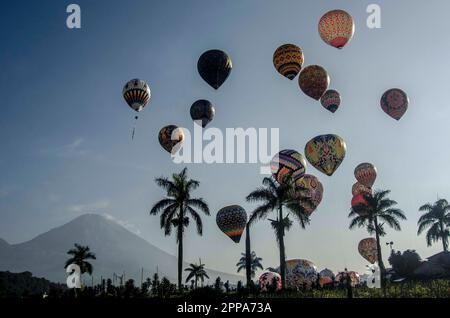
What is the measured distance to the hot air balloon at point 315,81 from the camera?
45.5 m

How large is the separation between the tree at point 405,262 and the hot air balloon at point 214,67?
79.6 feet

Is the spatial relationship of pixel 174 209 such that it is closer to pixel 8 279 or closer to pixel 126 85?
pixel 126 85

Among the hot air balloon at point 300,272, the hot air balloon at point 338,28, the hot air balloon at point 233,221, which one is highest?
the hot air balloon at point 338,28

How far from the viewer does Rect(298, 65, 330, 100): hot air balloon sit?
45.5 metres

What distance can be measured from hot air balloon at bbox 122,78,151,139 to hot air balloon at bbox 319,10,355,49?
16.9 m

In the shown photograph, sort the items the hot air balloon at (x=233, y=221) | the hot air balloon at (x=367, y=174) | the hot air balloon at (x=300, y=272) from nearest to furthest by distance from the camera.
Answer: the hot air balloon at (x=233, y=221) → the hot air balloon at (x=367, y=174) → the hot air balloon at (x=300, y=272)

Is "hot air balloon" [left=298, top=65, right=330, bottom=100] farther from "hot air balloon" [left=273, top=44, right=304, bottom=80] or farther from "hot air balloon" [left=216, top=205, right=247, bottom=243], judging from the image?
"hot air balloon" [left=216, top=205, right=247, bottom=243]

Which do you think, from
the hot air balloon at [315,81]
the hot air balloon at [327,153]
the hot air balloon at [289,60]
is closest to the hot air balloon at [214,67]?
the hot air balloon at [289,60]

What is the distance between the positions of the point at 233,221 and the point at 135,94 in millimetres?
16645

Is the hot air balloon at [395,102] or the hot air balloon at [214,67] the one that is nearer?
the hot air balloon at [214,67]

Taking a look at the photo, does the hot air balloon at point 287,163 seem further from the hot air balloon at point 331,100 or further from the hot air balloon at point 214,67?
the hot air balloon at point 214,67

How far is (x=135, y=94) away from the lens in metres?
42.7

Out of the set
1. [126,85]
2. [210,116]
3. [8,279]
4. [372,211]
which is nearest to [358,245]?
[372,211]

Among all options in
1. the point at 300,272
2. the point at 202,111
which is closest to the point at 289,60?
the point at 202,111
